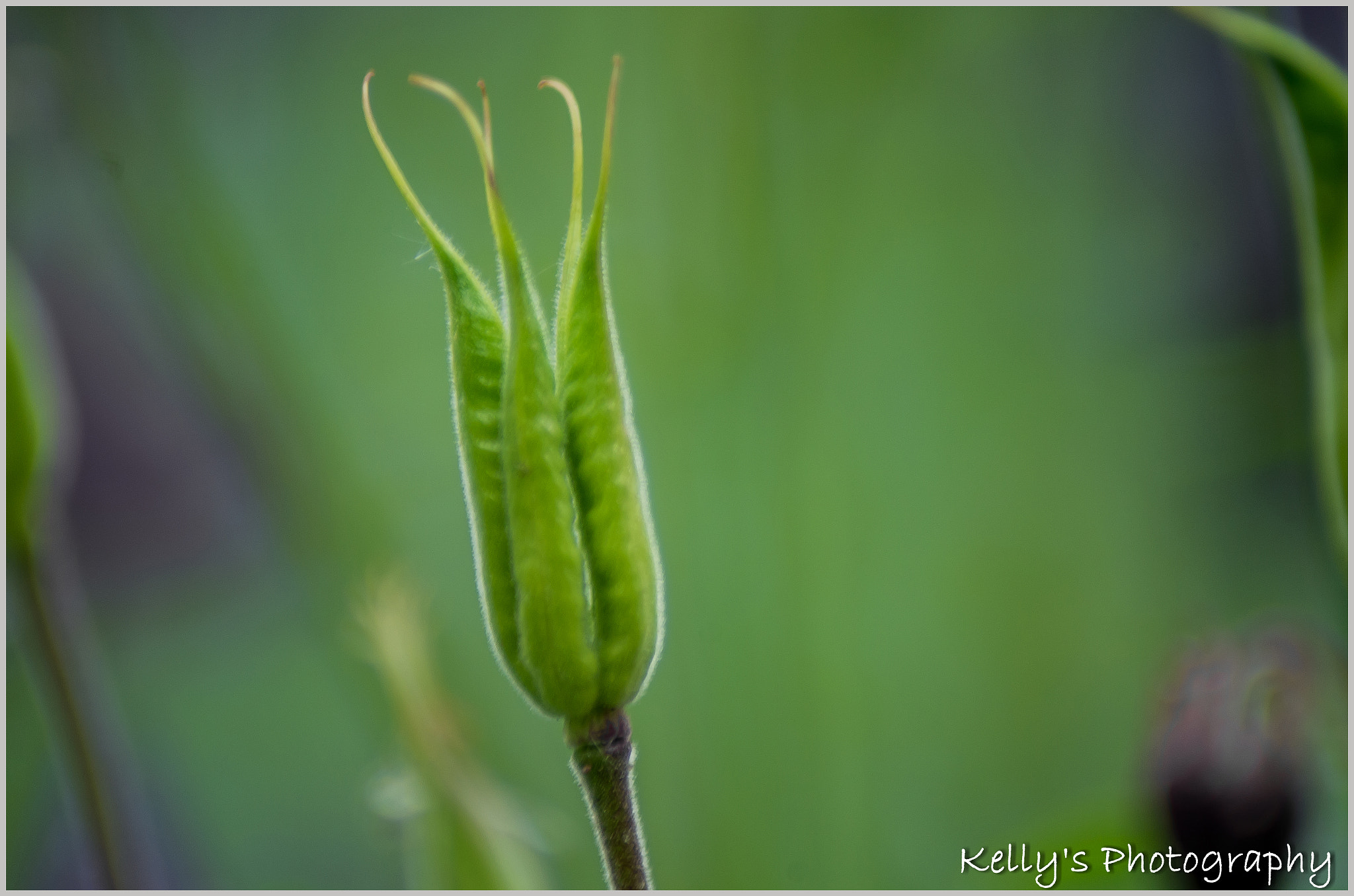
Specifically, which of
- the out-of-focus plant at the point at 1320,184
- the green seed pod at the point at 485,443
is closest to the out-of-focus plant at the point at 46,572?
the green seed pod at the point at 485,443

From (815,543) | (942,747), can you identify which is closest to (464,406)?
(815,543)

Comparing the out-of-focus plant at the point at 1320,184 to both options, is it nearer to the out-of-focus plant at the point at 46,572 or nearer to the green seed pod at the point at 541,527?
the green seed pod at the point at 541,527

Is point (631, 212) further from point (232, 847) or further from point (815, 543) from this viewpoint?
point (232, 847)

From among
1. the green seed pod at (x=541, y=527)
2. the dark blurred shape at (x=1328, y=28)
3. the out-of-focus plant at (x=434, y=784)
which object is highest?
the dark blurred shape at (x=1328, y=28)

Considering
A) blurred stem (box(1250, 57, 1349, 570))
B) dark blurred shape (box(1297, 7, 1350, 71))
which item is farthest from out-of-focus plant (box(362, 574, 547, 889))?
dark blurred shape (box(1297, 7, 1350, 71))

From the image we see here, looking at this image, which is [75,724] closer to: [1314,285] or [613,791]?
[613,791]

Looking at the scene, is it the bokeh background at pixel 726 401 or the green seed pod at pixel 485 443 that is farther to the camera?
the bokeh background at pixel 726 401
